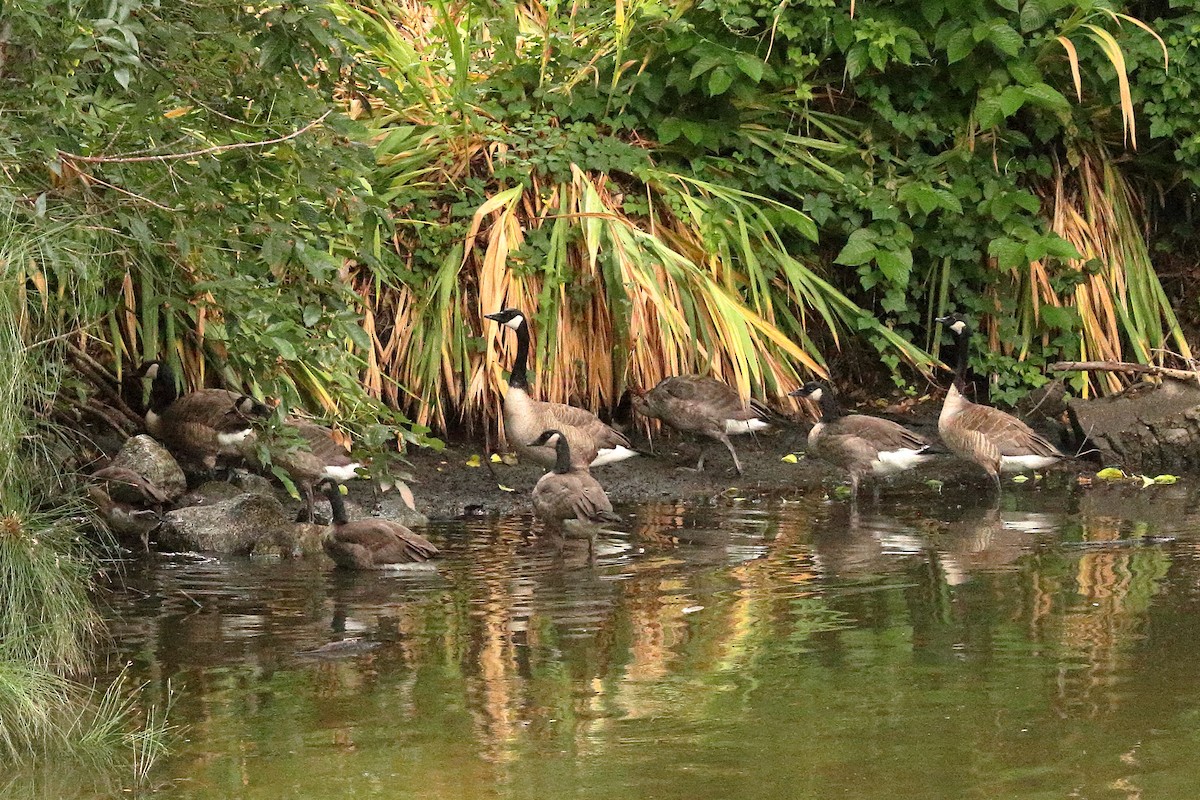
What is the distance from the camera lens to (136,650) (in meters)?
6.01

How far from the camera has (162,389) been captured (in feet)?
31.9

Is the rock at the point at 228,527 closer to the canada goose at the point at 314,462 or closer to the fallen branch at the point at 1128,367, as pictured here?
the canada goose at the point at 314,462

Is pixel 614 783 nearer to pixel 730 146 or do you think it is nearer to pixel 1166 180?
pixel 730 146

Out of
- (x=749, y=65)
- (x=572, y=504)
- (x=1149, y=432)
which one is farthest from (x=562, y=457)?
(x=1149, y=432)

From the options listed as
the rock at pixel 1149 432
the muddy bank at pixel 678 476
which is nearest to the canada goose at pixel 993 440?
the muddy bank at pixel 678 476

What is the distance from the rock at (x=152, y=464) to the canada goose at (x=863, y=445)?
13.3 feet

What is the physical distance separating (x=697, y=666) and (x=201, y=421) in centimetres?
471

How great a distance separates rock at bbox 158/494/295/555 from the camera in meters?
8.39

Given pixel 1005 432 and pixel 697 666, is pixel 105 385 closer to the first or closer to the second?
pixel 697 666

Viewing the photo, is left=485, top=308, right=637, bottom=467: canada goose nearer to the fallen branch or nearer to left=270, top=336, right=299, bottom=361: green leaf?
the fallen branch

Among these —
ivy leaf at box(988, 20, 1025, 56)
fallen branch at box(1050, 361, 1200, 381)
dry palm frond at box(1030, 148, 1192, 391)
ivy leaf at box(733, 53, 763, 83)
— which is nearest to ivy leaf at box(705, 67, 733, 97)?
ivy leaf at box(733, 53, 763, 83)

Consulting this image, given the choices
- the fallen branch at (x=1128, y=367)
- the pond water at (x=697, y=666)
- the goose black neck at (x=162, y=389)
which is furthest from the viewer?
the fallen branch at (x=1128, y=367)

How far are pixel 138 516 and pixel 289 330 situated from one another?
250cm

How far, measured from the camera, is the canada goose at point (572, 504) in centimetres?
859
